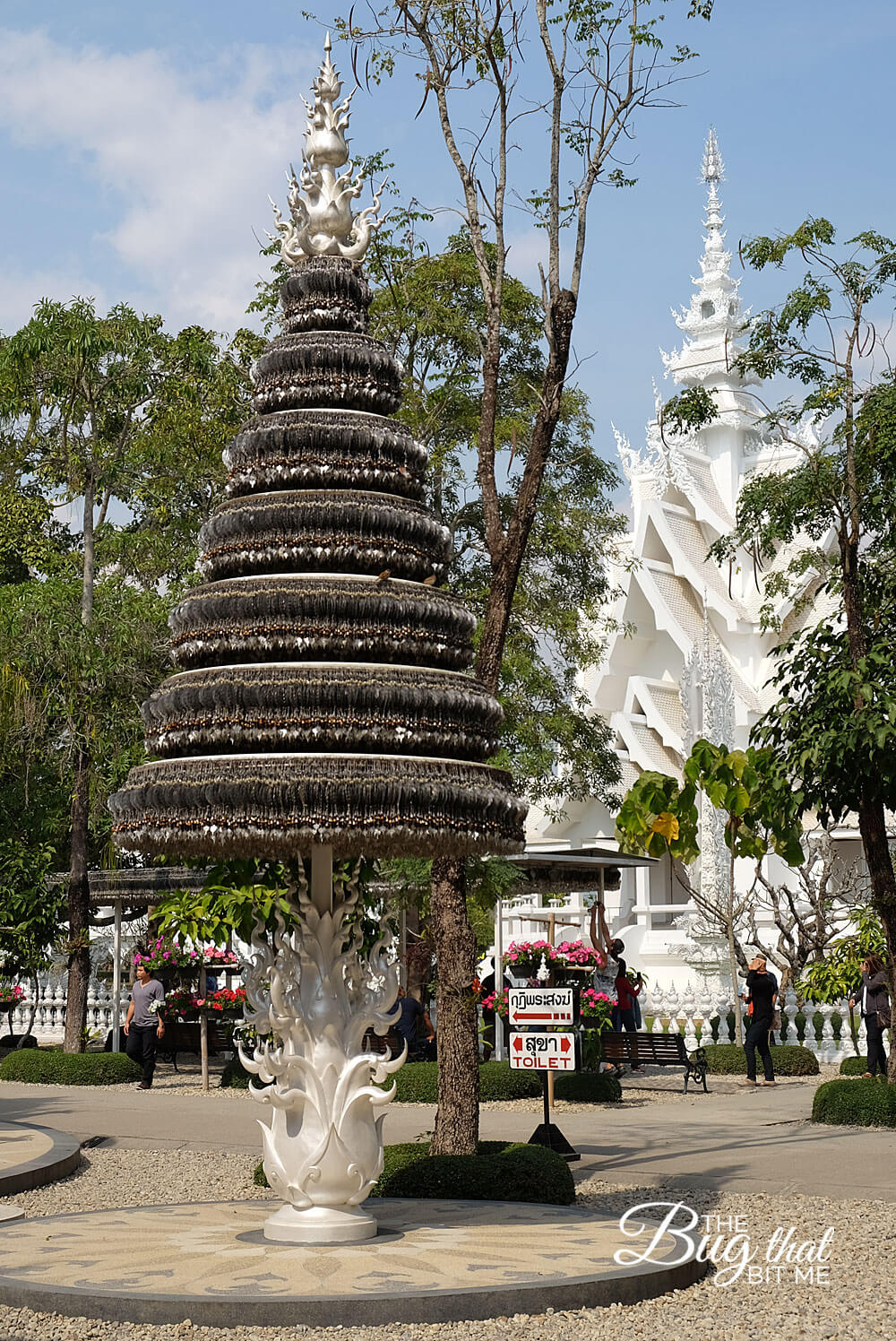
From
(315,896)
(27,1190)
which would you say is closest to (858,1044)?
(27,1190)

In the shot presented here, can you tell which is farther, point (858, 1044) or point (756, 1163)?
point (858, 1044)

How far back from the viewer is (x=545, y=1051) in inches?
472

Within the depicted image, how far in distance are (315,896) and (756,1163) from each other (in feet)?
19.7

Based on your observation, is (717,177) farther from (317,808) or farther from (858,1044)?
(317,808)

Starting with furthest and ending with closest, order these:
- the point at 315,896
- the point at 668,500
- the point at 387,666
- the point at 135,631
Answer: the point at 668,500, the point at 135,631, the point at 315,896, the point at 387,666

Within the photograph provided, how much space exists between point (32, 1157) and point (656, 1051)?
10028 millimetres

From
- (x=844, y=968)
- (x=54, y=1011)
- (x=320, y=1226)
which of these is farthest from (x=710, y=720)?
(x=320, y=1226)

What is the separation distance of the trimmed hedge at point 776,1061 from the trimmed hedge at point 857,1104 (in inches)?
219

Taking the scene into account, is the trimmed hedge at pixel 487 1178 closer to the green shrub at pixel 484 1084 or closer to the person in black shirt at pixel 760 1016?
the green shrub at pixel 484 1084

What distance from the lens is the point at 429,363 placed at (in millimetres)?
22906

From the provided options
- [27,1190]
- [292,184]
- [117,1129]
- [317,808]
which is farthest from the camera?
[117,1129]

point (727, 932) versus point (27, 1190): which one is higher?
point (727, 932)

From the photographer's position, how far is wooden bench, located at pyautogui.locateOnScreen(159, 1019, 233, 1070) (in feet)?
77.6

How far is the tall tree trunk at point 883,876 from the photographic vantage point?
1627 centimetres
